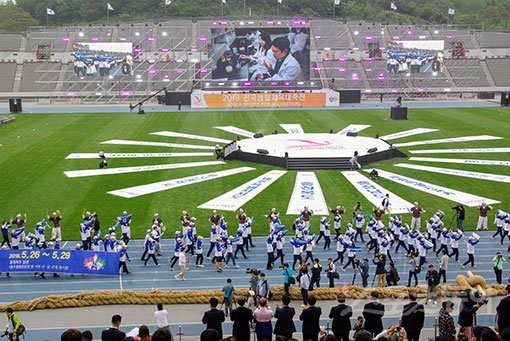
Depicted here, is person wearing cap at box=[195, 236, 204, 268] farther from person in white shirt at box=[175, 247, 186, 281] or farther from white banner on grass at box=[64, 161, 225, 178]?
white banner on grass at box=[64, 161, 225, 178]

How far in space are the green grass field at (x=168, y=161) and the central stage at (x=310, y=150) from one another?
0.91 meters

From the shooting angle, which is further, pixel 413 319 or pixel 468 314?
pixel 413 319

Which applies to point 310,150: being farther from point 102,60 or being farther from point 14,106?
point 102,60

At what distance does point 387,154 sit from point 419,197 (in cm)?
949

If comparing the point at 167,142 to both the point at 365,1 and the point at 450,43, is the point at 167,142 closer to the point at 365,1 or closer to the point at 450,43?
the point at 450,43

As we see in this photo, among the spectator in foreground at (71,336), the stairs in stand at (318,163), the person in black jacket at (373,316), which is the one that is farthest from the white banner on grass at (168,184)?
the spectator in foreground at (71,336)

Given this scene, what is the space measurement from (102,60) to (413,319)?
67.6 m

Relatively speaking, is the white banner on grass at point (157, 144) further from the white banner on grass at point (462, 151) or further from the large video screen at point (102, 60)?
the large video screen at point (102, 60)

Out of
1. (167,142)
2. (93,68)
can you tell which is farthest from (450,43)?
(167,142)

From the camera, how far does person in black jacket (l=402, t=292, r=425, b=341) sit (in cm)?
1277

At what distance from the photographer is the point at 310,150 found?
38.7 m

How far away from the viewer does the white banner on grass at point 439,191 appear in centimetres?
2869

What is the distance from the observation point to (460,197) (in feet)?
96.2

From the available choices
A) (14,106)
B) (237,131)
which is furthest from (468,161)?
(14,106)
